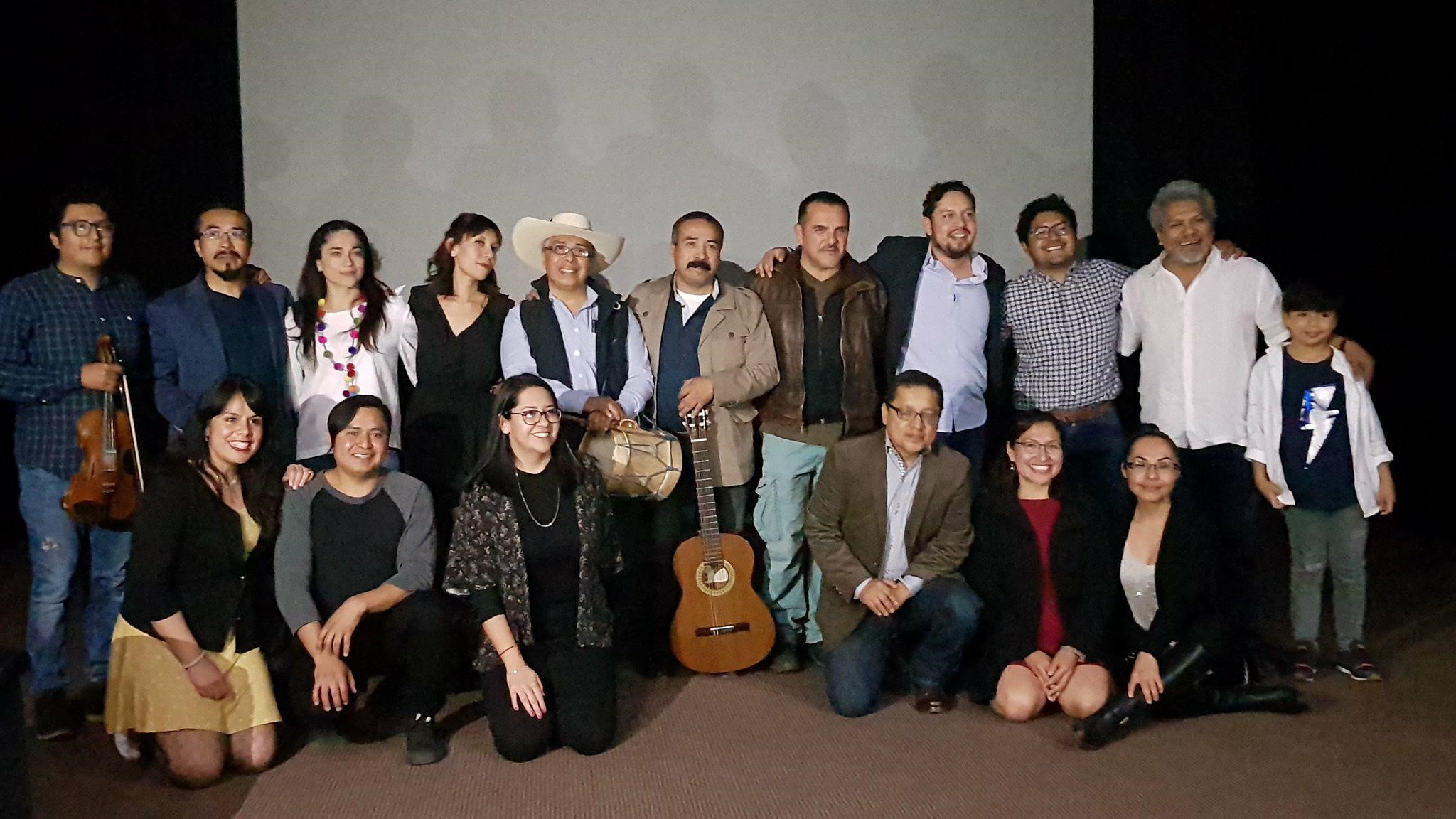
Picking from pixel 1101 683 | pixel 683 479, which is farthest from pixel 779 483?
pixel 1101 683

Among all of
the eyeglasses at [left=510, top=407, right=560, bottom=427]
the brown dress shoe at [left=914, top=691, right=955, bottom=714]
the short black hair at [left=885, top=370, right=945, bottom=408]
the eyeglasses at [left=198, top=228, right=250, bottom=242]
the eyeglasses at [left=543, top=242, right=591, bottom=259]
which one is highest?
the eyeglasses at [left=198, top=228, right=250, bottom=242]

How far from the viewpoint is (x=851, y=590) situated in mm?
3098

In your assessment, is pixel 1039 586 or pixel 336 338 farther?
pixel 336 338

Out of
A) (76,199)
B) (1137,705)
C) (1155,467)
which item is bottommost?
(1137,705)

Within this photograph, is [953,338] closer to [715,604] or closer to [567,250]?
[715,604]

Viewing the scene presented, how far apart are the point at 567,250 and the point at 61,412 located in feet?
4.66

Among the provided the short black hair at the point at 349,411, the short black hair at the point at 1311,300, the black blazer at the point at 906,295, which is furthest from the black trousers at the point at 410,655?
the short black hair at the point at 1311,300

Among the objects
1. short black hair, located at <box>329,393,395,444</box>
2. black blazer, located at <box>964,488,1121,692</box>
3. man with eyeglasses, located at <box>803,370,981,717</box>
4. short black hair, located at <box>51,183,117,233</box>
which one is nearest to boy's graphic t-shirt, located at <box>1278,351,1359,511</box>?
black blazer, located at <box>964,488,1121,692</box>

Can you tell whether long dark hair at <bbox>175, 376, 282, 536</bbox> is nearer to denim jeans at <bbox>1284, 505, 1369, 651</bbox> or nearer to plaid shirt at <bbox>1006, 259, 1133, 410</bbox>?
plaid shirt at <bbox>1006, 259, 1133, 410</bbox>

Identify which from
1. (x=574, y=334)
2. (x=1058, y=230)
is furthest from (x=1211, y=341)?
(x=574, y=334)

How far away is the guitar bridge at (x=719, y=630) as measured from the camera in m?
3.34

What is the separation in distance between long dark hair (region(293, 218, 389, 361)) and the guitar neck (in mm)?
962

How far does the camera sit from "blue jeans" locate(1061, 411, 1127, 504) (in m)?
3.44

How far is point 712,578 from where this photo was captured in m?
3.35
